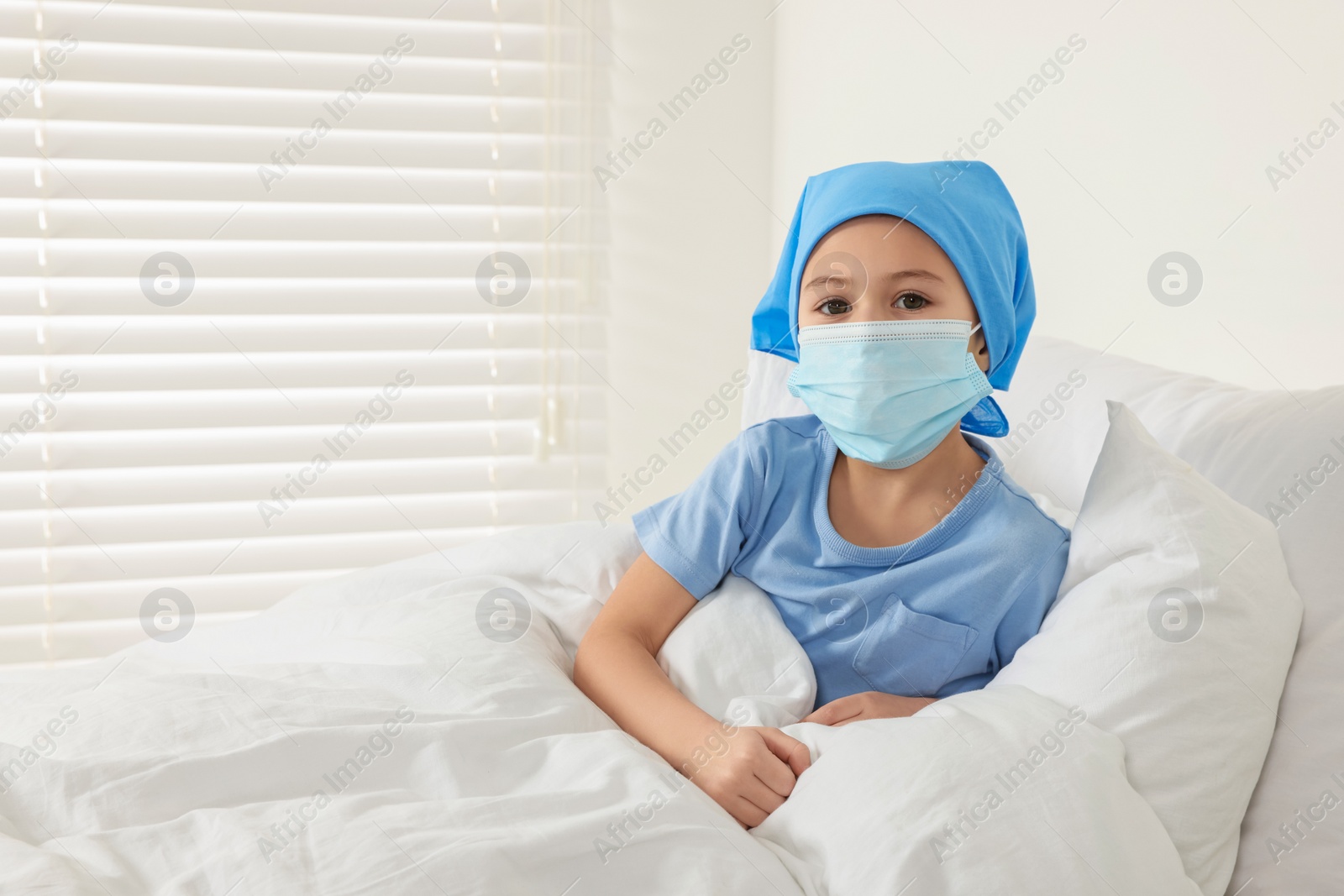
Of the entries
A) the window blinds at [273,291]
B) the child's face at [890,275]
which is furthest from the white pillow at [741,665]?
the window blinds at [273,291]

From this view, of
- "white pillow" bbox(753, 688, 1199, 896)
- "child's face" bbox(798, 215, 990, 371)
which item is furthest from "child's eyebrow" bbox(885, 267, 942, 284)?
"white pillow" bbox(753, 688, 1199, 896)

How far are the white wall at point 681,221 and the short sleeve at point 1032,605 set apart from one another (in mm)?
1549

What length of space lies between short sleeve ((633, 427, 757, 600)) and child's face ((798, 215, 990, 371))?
0.71 ft

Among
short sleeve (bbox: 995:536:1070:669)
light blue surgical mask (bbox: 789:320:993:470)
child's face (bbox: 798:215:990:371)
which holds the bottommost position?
short sleeve (bbox: 995:536:1070:669)

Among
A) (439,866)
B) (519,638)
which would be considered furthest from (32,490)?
(439,866)

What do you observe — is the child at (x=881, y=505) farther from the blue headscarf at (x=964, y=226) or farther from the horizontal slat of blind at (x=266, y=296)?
the horizontal slat of blind at (x=266, y=296)

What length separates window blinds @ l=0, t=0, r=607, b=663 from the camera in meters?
2.18

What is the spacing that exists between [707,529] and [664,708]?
222 mm

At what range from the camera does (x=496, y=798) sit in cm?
73

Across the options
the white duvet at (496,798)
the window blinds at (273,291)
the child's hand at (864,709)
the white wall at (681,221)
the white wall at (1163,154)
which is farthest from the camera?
the white wall at (681,221)

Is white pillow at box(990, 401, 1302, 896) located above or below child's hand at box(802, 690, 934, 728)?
above

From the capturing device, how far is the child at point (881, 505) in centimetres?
98

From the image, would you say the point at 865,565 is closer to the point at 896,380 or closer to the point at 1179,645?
the point at 896,380

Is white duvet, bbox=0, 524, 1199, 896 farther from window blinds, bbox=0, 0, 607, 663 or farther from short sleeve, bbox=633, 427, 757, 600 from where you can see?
window blinds, bbox=0, 0, 607, 663
